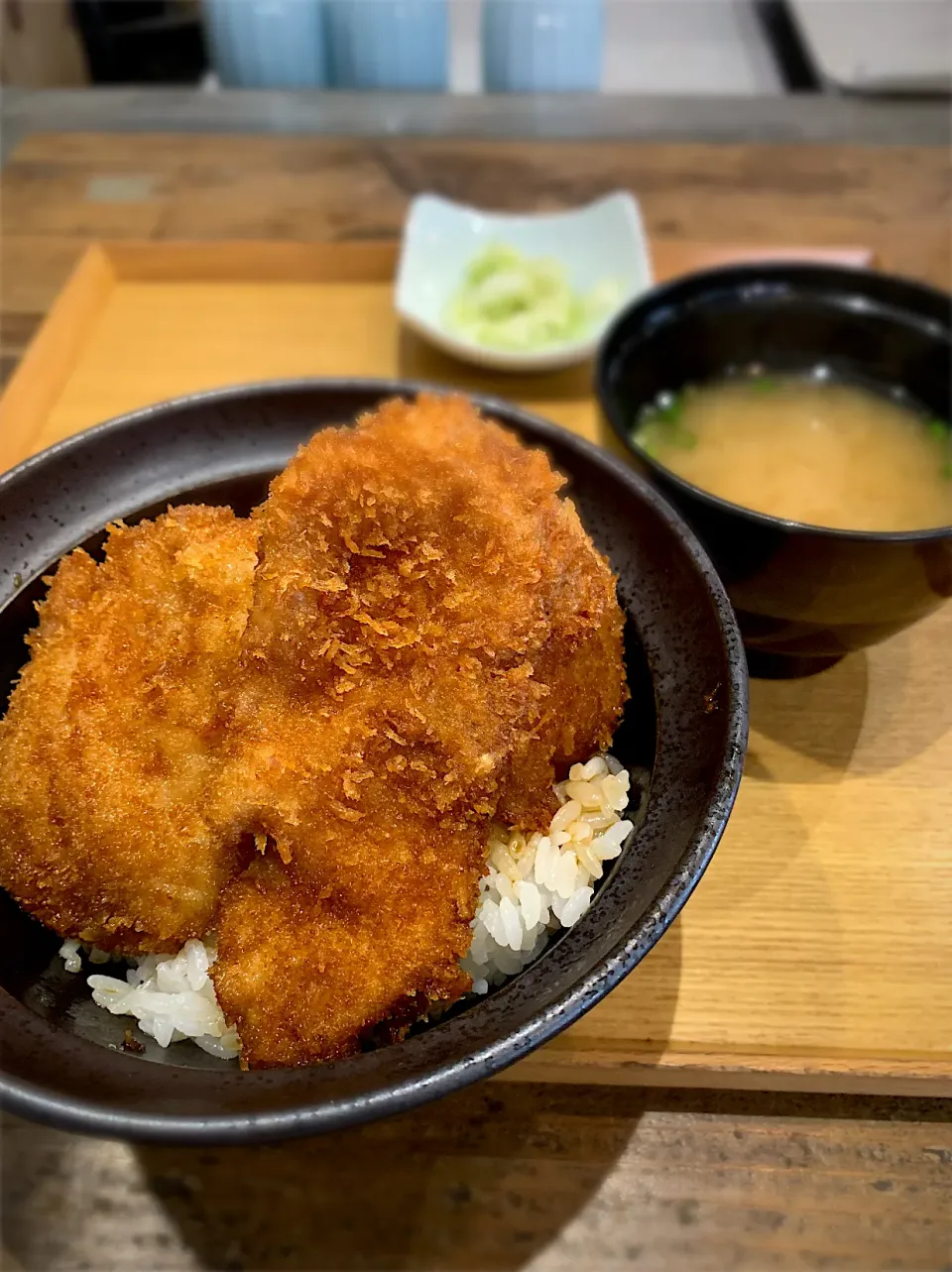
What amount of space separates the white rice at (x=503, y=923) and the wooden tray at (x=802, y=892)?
0.19 metres

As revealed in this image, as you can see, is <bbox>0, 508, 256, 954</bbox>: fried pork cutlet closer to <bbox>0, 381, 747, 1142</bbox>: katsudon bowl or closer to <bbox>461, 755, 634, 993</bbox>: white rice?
<bbox>0, 381, 747, 1142</bbox>: katsudon bowl

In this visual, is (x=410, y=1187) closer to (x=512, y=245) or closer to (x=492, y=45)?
(x=512, y=245)

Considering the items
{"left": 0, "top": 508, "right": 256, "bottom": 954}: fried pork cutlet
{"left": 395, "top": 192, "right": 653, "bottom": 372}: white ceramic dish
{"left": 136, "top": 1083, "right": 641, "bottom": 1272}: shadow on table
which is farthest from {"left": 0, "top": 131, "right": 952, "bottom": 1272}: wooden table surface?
{"left": 395, "top": 192, "right": 653, "bottom": 372}: white ceramic dish

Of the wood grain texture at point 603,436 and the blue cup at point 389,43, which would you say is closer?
the wood grain texture at point 603,436

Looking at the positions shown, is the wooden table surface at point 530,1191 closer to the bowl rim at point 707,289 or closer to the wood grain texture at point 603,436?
the wood grain texture at point 603,436

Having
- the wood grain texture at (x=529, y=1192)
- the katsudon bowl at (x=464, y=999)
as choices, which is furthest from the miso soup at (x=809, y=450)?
the wood grain texture at (x=529, y=1192)

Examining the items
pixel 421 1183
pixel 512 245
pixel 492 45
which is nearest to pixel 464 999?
pixel 421 1183

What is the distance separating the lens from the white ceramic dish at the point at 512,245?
87.6 inches

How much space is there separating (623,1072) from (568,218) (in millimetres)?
2178

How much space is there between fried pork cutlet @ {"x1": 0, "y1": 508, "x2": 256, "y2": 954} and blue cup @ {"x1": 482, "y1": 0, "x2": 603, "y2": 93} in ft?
10.2

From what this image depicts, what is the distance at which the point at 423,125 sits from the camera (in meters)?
3.07

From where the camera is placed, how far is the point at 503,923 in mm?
1106

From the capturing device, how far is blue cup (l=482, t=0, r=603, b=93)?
3.41 metres

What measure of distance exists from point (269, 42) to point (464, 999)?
3.68 meters
